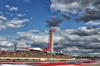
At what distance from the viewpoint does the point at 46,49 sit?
355 ft

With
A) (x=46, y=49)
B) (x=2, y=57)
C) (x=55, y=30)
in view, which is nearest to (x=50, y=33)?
(x=55, y=30)

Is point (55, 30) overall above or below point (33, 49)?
above

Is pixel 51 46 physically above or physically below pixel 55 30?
below

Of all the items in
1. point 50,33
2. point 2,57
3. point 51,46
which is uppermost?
point 50,33

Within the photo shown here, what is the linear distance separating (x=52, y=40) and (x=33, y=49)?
17.8 metres

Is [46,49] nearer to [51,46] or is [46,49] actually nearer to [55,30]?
[51,46]

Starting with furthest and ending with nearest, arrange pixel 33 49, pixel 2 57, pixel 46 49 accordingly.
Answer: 1. pixel 46 49
2. pixel 33 49
3. pixel 2 57

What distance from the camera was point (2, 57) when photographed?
61969 millimetres

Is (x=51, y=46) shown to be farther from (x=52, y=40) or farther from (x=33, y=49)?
(x=33, y=49)

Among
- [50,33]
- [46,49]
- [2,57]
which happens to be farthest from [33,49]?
[2,57]

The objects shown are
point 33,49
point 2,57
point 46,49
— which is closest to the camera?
point 2,57

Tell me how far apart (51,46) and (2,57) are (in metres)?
52.2

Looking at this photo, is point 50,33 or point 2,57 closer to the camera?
point 2,57

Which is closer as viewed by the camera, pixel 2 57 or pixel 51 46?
pixel 2 57
